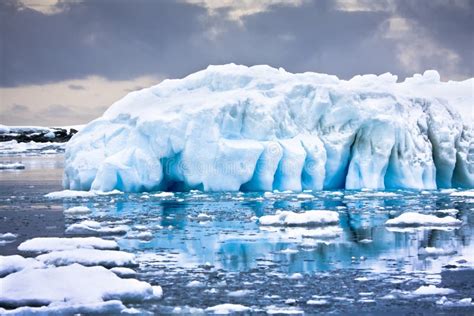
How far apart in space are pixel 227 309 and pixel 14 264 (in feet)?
11.5

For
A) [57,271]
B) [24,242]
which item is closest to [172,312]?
[57,271]

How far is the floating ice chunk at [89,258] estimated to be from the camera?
1106 cm

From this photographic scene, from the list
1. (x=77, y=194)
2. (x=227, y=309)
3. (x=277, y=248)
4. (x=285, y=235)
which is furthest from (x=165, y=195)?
(x=227, y=309)

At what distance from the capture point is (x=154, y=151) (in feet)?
71.6

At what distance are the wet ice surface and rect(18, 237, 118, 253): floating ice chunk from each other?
0.26 meters

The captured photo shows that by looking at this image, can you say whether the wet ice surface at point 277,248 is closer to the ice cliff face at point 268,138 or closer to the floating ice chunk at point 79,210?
the floating ice chunk at point 79,210

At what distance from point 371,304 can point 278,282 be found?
1550mm

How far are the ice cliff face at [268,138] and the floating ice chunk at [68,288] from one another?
1222 centimetres

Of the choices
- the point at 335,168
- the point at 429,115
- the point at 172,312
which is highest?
the point at 429,115

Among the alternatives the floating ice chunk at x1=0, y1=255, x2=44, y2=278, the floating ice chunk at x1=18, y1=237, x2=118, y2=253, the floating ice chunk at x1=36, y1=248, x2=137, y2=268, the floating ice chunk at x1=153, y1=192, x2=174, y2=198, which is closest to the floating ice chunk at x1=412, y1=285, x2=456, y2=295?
the floating ice chunk at x1=36, y1=248, x2=137, y2=268

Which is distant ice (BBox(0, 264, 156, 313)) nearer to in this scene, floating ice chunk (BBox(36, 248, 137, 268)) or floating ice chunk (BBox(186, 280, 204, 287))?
floating ice chunk (BBox(186, 280, 204, 287))

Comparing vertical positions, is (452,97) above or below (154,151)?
above

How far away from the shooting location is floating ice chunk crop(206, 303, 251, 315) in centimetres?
846

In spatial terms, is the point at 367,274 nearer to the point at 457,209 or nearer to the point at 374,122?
the point at 457,209
